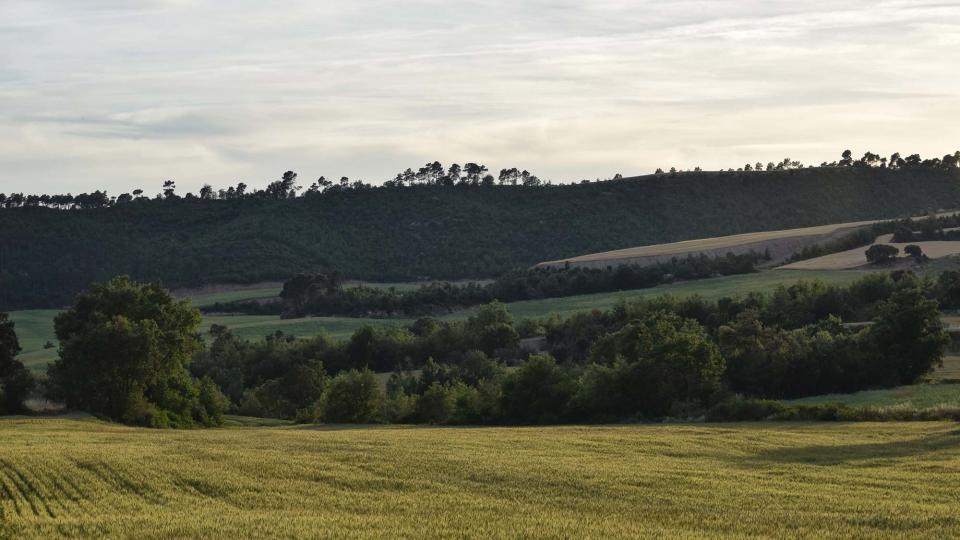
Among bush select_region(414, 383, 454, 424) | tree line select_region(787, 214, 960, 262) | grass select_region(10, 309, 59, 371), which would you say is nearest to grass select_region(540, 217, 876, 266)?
tree line select_region(787, 214, 960, 262)

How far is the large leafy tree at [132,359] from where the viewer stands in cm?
6556

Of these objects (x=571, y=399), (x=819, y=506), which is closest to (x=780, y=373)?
(x=571, y=399)

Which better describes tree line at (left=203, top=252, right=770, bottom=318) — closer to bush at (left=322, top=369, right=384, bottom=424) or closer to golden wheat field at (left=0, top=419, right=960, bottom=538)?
bush at (left=322, top=369, right=384, bottom=424)

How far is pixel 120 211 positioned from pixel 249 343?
94.3 meters

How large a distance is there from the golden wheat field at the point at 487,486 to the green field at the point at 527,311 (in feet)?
213

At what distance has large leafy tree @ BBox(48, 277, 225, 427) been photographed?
65.6m

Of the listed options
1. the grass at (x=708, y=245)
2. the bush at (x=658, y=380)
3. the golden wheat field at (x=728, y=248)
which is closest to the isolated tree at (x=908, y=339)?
the bush at (x=658, y=380)

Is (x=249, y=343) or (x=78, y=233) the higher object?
(x=78, y=233)

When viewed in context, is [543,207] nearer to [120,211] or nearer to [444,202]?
[444,202]

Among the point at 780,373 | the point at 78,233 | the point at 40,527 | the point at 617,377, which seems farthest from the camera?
the point at 78,233

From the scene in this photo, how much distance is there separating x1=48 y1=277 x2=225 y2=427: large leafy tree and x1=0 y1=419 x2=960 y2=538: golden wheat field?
772 inches

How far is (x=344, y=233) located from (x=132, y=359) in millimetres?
118118

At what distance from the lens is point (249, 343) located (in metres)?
102

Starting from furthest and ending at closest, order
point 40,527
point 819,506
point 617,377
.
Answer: point 617,377 → point 819,506 → point 40,527
